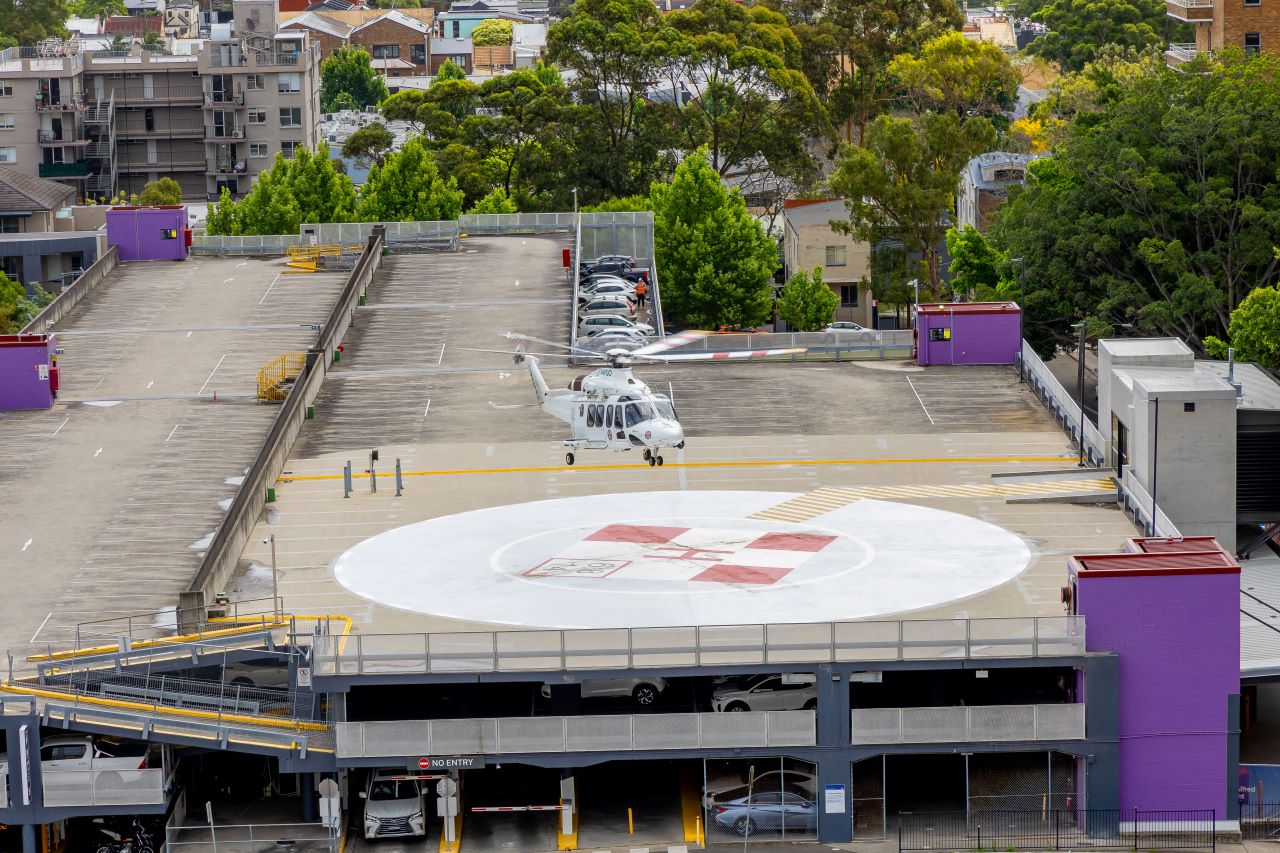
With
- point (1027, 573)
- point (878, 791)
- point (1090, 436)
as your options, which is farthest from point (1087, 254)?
point (878, 791)

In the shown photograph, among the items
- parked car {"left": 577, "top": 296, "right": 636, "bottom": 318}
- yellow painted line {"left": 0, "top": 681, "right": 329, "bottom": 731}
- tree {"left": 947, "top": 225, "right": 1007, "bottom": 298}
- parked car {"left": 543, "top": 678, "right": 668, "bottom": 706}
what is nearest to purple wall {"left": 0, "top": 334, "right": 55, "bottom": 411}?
parked car {"left": 577, "top": 296, "right": 636, "bottom": 318}

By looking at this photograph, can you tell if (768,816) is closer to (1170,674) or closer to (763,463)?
(1170,674)

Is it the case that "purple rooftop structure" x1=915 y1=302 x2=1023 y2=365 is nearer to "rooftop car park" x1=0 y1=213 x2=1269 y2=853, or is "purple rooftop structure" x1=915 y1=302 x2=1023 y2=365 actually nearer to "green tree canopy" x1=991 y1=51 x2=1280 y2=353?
"green tree canopy" x1=991 y1=51 x2=1280 y2=353

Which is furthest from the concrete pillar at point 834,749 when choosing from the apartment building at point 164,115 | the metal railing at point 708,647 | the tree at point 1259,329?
the apartment building at point 164,115

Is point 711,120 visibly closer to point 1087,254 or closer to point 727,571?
point 1087,254

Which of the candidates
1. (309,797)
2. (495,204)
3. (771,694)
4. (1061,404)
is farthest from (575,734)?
(495,204)
